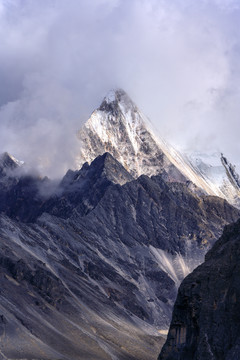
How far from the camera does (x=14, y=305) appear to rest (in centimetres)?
19850

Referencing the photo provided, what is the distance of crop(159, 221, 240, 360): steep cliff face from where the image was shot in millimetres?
69625

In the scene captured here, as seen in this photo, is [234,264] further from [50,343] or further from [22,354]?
[50,343]

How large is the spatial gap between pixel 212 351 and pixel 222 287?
6631 millimetres

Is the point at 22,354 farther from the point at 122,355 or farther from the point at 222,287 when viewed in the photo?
the point at 222,287

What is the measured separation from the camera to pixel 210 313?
7275 centimetres

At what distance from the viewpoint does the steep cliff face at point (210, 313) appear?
6962cm

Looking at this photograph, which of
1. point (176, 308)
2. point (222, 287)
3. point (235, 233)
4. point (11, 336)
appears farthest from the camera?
point (11, 336)

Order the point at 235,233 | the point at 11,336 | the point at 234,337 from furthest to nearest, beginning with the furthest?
1. the point at 11,336
2. the point at 235,233
3. the point at 234,337

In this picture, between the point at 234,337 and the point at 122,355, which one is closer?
the point at 234,337

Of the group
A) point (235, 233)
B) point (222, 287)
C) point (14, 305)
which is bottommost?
point (222, 287)

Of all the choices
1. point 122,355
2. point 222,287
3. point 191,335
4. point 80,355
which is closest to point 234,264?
point 222,287

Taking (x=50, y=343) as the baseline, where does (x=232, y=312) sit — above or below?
below

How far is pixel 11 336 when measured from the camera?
570 feet

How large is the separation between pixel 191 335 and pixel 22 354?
3760 inches
